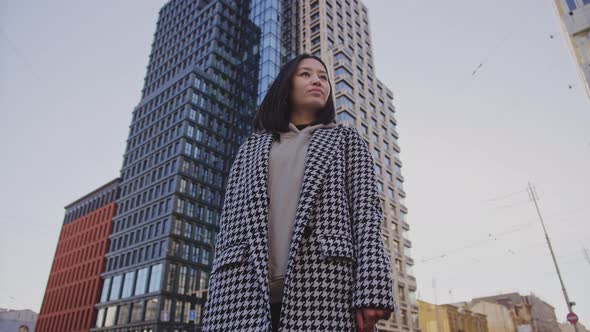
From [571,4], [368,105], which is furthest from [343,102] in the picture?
[571,4]

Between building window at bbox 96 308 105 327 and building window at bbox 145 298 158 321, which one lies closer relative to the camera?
building window at bbox 145 298 158 321

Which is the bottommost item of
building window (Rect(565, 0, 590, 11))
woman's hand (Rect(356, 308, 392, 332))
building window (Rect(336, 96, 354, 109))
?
woman's hand (Rect(356, 308, 392, 332))

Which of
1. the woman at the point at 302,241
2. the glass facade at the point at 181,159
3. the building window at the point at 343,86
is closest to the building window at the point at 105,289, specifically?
the glass facade at the point at 181,159

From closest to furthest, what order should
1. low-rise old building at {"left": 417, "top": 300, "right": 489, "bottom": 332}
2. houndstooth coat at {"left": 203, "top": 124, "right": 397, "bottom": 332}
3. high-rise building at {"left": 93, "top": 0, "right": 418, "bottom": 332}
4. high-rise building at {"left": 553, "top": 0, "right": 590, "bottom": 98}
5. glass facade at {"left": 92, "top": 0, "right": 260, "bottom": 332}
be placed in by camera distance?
houndstooth coat at {"left": 203, "top": 124, "right": 397, "bottom": 332} → high-rise building at {"left": 553, "top": 0, "right": 590, "bottom": 98} → high-rise building at {"left": 93, "top": 0, "right": 418, "bottom": 332} → glass facade at {"left": 92, "top": 0, "right": 260, "bottom": 332} → low-rise old building at {"left": 417, "top": 300, "right": 489, "bottom": 332}

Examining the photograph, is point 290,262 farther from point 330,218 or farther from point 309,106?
point 309,106

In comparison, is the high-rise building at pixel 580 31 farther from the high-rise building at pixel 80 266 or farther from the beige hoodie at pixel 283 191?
the high-rise building at pixel 80 266

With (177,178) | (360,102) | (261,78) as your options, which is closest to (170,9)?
(261,78)

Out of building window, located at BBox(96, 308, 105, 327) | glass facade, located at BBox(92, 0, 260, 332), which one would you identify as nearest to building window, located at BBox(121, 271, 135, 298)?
glass facade, located at BBox(92, 0, 260, 332)

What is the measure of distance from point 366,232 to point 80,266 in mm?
81594

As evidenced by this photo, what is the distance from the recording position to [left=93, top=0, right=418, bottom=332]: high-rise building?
5059cm

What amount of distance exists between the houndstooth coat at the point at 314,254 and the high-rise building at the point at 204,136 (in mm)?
42159

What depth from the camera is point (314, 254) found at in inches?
80.9

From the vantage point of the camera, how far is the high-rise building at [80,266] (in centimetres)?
6450

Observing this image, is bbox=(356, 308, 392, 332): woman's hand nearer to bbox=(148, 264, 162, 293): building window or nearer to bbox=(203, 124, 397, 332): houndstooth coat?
bbox=(203, 124, 397, 332): houndstooth coat
